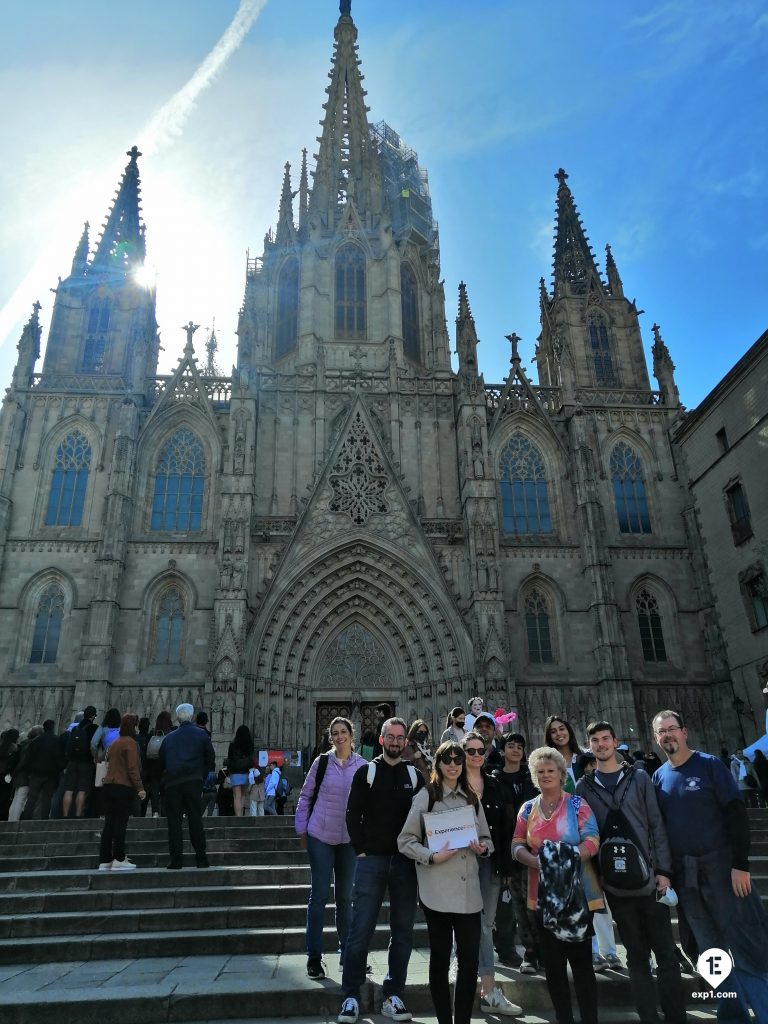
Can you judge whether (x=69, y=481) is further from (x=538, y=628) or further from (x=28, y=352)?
(x=538, y=628)

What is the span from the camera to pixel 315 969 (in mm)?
5992

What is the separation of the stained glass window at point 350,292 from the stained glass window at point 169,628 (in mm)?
14046

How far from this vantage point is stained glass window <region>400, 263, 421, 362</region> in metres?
32.4

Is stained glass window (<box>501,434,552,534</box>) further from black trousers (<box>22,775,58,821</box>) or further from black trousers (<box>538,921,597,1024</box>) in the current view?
black trousers (<box>538,921,597,1024</box>)

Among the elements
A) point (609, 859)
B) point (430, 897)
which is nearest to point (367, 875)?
point (430, 897)

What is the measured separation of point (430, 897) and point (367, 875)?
0.81 metres

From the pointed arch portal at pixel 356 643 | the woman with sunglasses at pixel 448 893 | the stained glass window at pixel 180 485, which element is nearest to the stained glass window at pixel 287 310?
the stained glass window at pixel 180 485

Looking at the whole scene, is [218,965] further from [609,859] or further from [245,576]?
[245,576]

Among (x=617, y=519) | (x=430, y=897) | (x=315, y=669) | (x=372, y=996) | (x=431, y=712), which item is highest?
(x=617, y=519)

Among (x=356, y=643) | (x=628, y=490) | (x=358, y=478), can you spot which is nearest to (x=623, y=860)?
(x=356, y=643)

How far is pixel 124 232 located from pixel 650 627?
102 feet

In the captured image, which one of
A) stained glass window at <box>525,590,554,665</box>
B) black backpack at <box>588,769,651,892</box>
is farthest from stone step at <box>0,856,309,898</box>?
stained glass window at <box>525,590,554,665</box>

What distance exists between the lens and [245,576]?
23.7 metres

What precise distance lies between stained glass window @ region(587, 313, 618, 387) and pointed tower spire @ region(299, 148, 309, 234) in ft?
48.8
